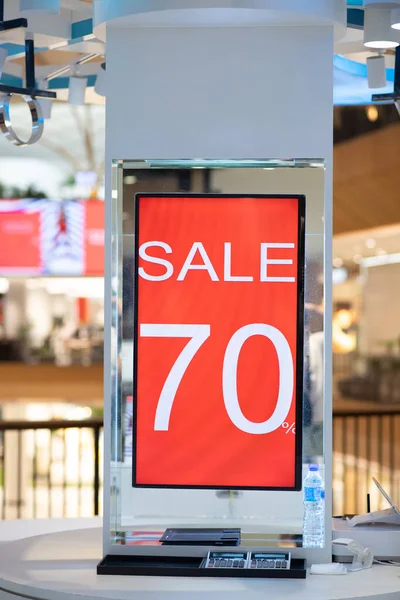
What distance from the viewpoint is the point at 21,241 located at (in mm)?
10594

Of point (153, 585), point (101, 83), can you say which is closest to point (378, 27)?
point (101, 83)

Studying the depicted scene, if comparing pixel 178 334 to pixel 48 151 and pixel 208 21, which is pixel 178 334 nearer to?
pixel 208 21

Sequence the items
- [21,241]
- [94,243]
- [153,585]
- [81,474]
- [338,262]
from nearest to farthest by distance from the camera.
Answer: [153,585], [21,241], [94,243], [81,474], [338,262]

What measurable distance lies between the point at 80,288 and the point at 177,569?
483 inches

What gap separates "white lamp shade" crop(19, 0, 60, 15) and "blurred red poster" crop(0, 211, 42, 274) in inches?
307

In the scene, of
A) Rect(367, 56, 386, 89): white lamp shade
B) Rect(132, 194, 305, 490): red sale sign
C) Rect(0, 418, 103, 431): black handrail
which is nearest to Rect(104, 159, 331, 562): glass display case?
Result: Rect(132, 194, 305, 490): red sale sign

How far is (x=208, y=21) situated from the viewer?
9.39 ft

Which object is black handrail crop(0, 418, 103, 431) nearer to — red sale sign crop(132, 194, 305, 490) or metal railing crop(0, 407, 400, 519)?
red sale sign crop(132, 194, 305, 490)

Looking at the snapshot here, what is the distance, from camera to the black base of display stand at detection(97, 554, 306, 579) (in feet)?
9.20

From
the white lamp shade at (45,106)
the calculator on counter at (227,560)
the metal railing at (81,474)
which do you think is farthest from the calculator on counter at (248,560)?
the metal railing at (81,474)

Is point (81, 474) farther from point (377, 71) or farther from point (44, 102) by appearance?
point (377, 71)

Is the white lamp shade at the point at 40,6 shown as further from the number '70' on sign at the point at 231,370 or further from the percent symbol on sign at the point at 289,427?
the percent symbol on sign at the point at 289,427

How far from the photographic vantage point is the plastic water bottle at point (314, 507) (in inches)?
114

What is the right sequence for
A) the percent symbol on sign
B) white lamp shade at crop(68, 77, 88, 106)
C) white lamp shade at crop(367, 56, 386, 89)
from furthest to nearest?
1. white lamp shade at crop(68, 77, 88, 106)
2. white lamp shade at crop(367, 56, 386, 89)
3. the percent symbol on sign
